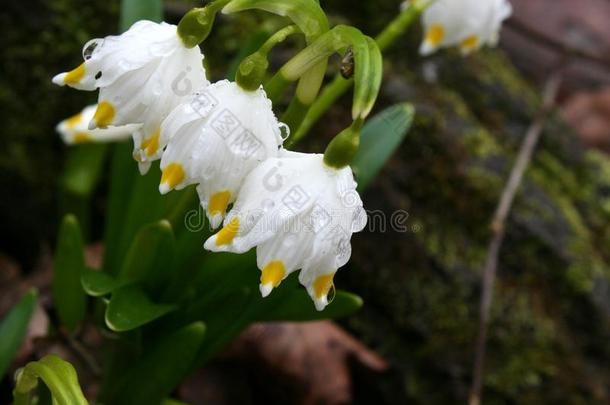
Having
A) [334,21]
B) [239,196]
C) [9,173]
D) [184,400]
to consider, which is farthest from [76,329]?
[334,21]

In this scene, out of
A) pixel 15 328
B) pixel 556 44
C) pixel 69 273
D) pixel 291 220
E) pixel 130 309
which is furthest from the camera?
pixel 556 44

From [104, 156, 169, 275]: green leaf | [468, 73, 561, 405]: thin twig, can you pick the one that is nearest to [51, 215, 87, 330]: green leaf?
[104, 156, 169, 275]: green leaf

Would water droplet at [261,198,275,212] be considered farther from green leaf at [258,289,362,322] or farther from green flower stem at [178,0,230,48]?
green leaf at [258,289,362,322]

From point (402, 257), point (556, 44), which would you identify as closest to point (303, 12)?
point (402, 257)

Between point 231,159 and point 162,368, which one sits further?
point 162,368

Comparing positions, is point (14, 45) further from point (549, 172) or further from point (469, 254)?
point (549, 172)

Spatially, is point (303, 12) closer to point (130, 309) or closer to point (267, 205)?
point (267, 205)
